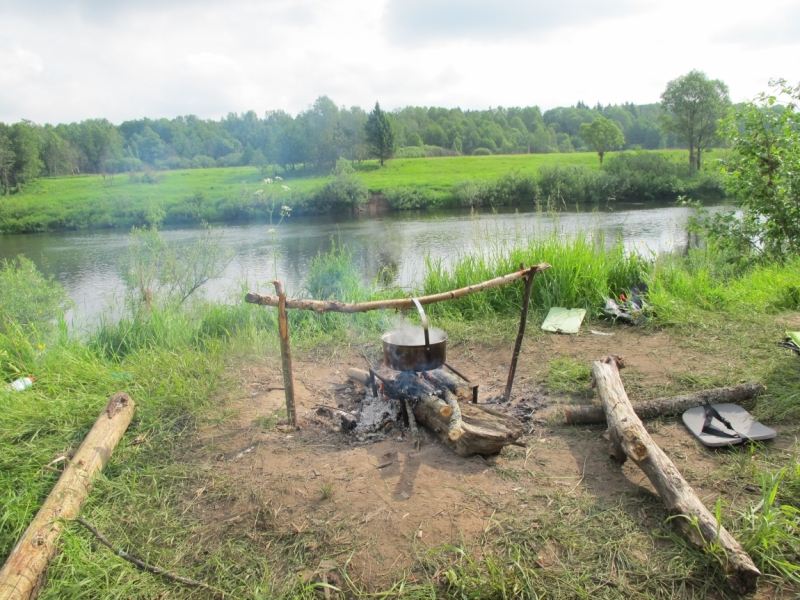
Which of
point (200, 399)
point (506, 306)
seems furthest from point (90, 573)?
point (506, 306)

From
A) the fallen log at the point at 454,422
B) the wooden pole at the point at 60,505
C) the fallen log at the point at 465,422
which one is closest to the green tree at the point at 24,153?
the wooden pole at the point at 60,505

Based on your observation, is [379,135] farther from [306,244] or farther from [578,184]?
[306,244]

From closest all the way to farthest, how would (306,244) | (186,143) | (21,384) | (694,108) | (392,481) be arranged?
(392,481), (21,384), (306,244), (694,108), (186,143)

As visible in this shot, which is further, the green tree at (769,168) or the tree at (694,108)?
the tree at (694,108)

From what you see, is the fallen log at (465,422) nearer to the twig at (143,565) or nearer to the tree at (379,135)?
the twig at (143,565)

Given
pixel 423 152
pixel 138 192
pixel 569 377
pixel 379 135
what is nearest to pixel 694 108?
pixel 379 135

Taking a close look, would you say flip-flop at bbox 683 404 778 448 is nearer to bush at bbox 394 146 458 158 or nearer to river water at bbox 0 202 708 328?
river water at bbox 0 202 708 328

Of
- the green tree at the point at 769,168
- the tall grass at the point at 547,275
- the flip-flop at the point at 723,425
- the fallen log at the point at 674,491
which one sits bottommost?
the flip-flop at the point at 723,425

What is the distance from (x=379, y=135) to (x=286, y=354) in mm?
46593

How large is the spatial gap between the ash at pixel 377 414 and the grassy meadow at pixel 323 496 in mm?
617

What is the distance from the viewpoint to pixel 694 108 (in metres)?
32.6

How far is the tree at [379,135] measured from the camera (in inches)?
1837

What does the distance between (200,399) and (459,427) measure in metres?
1.91

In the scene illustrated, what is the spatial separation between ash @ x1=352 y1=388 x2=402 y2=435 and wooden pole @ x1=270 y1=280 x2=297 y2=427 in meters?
0.43
